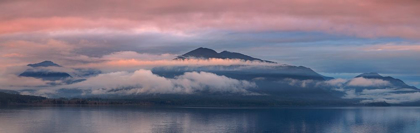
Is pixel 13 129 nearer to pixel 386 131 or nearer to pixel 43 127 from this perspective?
pixel 43 127

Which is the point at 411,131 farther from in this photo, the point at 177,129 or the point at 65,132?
the point at 65,132

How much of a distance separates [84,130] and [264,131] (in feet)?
117

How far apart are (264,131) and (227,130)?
7525 mm

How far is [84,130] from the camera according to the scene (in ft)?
319

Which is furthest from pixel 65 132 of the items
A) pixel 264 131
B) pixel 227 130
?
pixel 264 131

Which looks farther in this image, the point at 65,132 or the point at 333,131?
the point at 333,131

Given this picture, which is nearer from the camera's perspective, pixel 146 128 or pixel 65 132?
pixel 65 132

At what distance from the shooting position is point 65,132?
92.1 m

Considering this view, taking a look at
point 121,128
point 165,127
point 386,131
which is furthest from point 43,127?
point 386,131

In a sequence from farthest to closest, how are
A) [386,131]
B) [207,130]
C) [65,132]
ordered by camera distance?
[386,131] → [207,130] → [65,132]

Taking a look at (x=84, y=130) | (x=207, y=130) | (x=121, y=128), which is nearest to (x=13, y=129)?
(x=84, y=130)

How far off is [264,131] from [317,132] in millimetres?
11029

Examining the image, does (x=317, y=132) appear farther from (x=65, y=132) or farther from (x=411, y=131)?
(x=65, y=132)

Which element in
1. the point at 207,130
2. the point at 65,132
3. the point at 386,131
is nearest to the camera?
the point at 65,132
